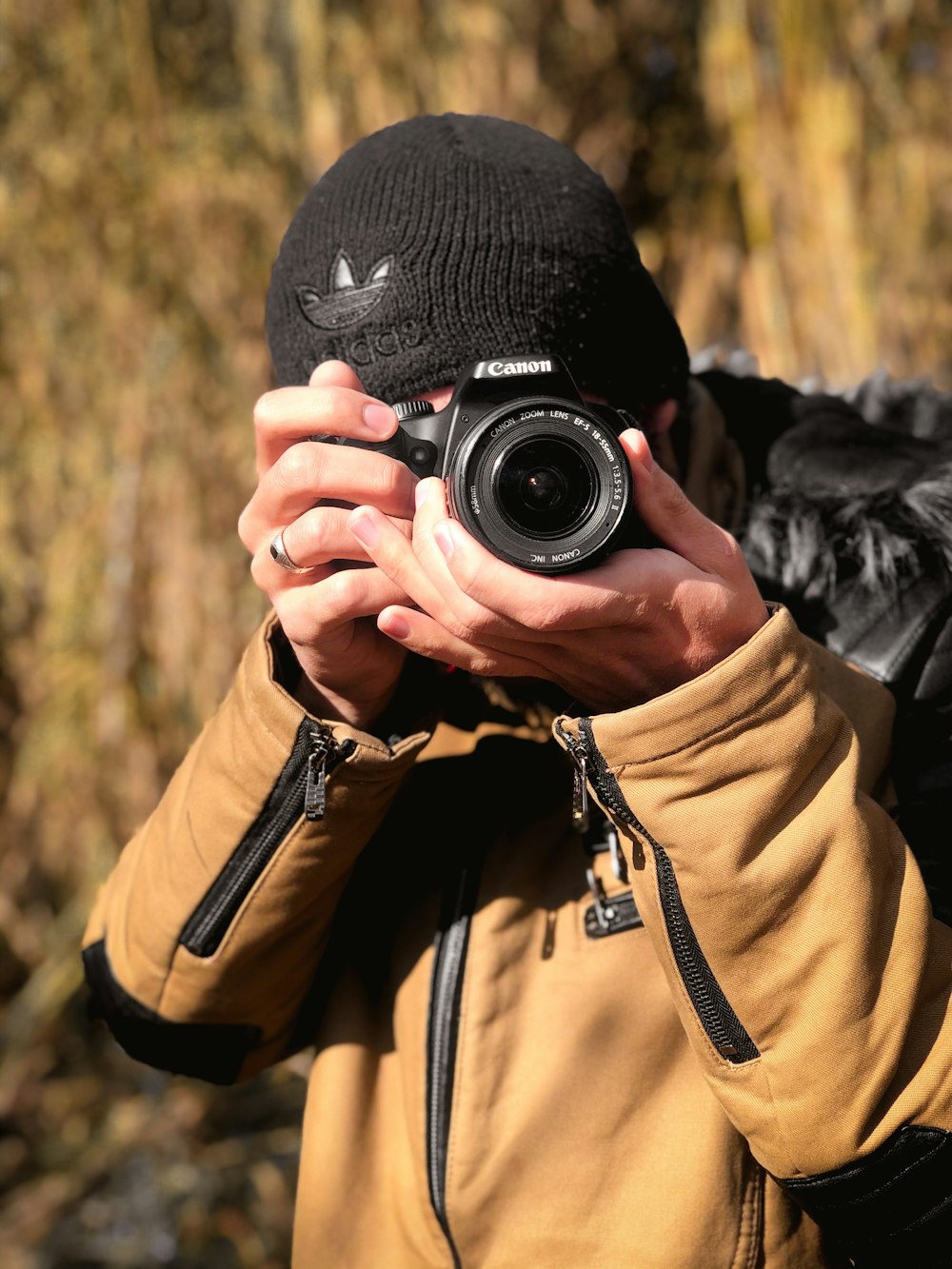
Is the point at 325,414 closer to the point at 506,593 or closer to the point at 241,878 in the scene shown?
the point at 506,593

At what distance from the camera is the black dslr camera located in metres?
0.60

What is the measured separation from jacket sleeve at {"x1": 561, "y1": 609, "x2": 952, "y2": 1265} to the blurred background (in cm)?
117

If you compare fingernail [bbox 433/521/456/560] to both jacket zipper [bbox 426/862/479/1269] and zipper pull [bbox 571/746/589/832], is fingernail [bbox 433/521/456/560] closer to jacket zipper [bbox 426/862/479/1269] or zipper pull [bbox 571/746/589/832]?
zipper pull [bbox 571/746/589/832]

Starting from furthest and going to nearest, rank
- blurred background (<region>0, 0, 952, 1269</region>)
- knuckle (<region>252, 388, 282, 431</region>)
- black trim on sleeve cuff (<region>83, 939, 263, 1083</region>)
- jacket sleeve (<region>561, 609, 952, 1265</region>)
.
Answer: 1. blurred background (<region>0, 0, 952, 1269</region>)
2. black trim on sleeve cuff (<region>83, 939, 263, 1083</region>)
3. knuckle (<region>252, 388, 282, 431</region>)
4. jacket sleeve (<region>561, 609, 952, 1265</region>)

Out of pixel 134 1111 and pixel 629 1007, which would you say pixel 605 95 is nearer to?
pixel 629 1007

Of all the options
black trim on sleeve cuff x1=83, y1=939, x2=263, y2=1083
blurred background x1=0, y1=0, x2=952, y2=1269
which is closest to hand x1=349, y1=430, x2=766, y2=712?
black trim on sleeve cuff x1=83, y1=939, x2=263, y2=1083

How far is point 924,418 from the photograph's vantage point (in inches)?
40.6

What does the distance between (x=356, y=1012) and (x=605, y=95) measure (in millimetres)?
1620

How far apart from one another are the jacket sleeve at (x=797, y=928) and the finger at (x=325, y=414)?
0.24 meters

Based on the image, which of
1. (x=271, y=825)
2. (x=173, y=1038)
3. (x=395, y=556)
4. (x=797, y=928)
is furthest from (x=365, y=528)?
(x=173, y=1038)

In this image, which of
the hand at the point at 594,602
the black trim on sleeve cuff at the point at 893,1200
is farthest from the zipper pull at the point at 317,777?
the black trim on sleeve cuff at the point at 893,1200

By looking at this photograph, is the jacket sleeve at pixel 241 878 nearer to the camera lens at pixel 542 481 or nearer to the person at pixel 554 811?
the person at pixel 554 811

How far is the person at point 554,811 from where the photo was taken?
1.95 ft

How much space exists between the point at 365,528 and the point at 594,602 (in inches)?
5.9
